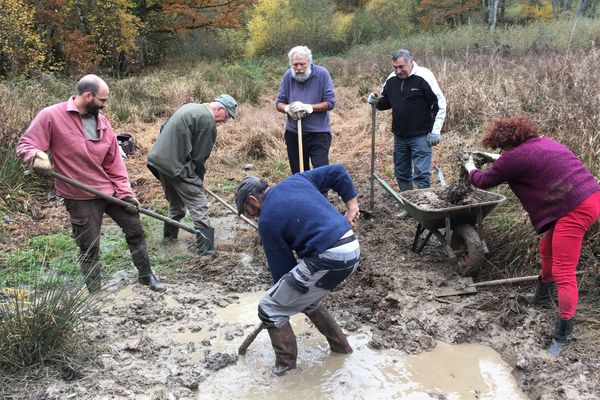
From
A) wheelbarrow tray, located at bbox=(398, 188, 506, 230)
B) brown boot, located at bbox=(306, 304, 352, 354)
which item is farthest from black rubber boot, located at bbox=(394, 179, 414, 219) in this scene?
brown boot, located at bbox=(306, 304, 352, 354)

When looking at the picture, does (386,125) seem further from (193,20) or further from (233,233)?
(193,20)

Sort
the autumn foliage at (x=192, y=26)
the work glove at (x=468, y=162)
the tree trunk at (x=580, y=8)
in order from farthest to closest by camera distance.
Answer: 1. the tree trunk at (x=580, y=8)
2. the autumn foliage at (x=192, y=26)
3. the work glove at (x=468, y=162)

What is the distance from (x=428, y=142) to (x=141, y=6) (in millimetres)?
18771

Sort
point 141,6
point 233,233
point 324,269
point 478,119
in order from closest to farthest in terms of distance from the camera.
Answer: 1. point 324,269
2. point 233,233
3. point 478,119
4. point 141,6

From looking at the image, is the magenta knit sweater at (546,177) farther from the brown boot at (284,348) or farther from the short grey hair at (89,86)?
the short grey hair at (89,86)

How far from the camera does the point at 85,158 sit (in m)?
4.04

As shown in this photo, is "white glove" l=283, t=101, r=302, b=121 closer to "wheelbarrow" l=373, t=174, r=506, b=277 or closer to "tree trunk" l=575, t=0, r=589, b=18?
"wheelbarrow" l=373, t=174, r=506, b=277

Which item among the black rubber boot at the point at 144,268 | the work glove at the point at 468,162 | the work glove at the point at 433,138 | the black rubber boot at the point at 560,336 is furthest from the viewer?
the work glove at the point at 433,138

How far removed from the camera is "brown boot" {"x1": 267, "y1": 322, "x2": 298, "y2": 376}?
132 inches

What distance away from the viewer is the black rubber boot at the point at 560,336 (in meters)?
3.41

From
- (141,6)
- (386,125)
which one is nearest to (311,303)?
(386,125)

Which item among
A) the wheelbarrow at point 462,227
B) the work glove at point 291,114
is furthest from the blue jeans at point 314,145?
the wheelbarrow at point 462,227

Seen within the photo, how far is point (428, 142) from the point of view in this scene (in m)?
5.34

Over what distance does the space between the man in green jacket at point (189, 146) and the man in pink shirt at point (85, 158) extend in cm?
56
